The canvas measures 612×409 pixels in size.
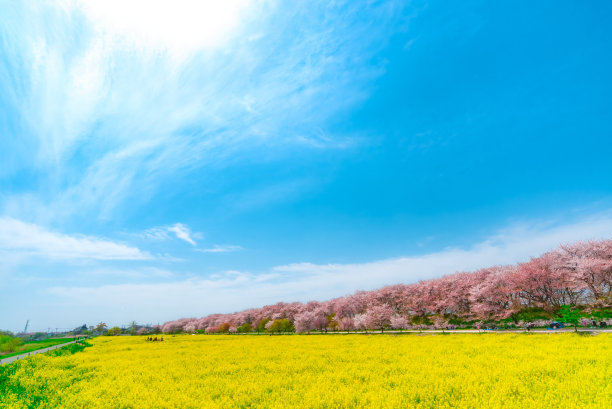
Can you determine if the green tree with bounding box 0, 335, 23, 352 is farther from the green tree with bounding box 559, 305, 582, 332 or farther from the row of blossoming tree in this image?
the green tree with bounding box 559, 305, 582, 332

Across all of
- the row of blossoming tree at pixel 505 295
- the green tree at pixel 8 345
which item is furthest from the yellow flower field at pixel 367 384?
the green tree at pixel 8 345

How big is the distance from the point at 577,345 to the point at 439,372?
13366 mm

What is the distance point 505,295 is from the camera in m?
45.1

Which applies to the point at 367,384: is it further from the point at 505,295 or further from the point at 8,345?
the point at 8,345

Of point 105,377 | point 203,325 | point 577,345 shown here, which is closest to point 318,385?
point 105,377

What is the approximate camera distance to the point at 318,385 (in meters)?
13.4

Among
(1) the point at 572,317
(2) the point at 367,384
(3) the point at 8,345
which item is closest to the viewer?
(2) the point at 367,384

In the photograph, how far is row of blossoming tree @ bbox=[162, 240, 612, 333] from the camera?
36.5m

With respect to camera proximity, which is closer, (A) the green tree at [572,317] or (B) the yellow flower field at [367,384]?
(B) the yellow flower field at [367,384]

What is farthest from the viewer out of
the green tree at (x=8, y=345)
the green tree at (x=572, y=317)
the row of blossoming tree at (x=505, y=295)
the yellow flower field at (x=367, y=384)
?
the green tree at (x=8, y=345)

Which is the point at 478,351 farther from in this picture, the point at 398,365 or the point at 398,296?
the point at 398,296

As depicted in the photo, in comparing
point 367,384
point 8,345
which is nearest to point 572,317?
point 367,384

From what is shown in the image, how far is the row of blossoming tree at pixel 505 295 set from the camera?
3650cm

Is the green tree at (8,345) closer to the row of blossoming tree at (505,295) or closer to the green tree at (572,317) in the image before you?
the row of blossoming tree at (505,295)
